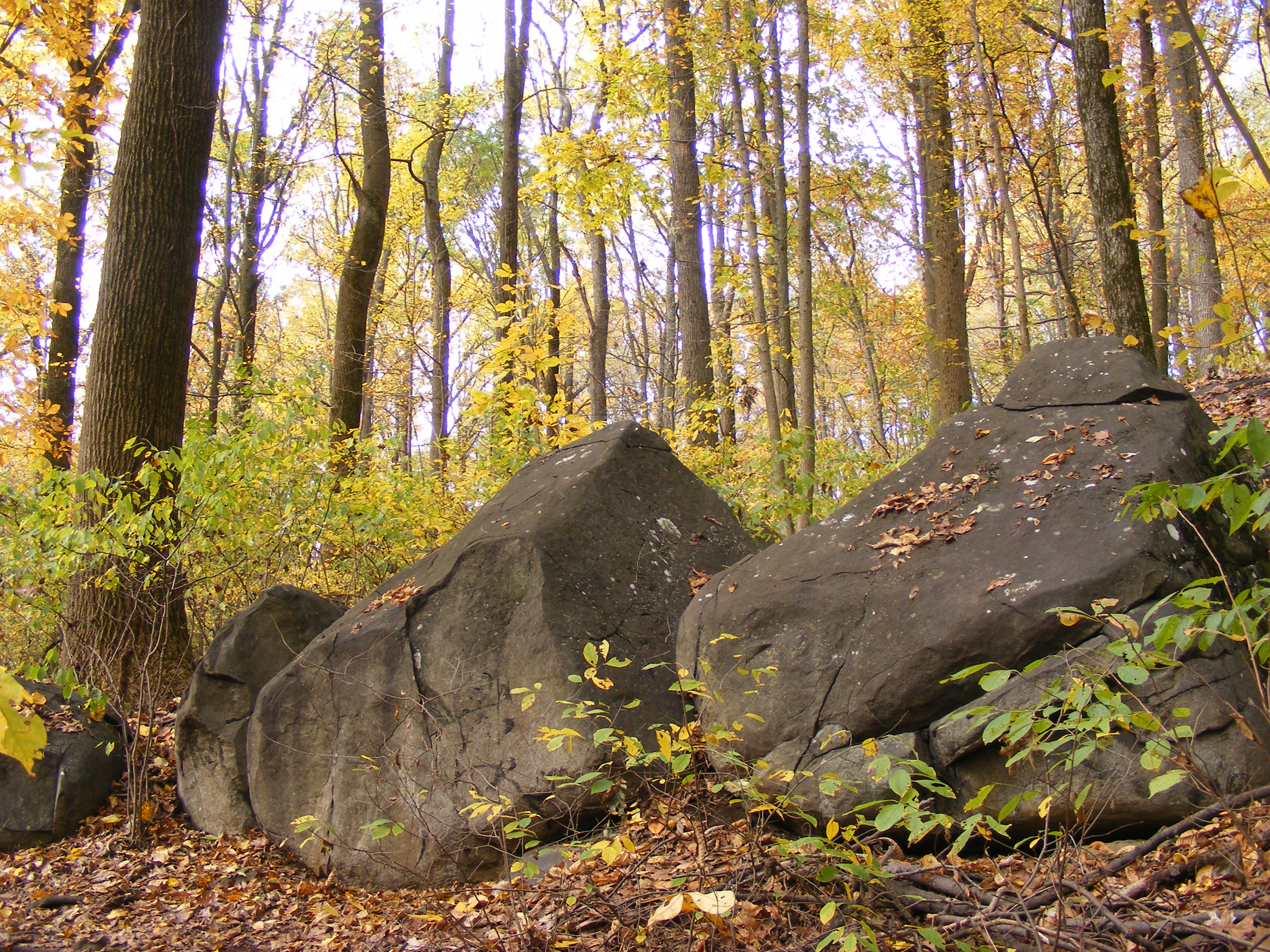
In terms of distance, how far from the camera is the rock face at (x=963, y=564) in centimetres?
352

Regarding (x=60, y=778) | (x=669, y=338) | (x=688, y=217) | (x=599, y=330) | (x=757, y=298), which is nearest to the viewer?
(x=60, y=778)

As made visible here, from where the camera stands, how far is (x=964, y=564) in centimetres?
390

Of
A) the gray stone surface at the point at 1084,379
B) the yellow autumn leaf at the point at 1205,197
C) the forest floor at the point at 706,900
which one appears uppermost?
the gray stone surface at the point at 1084,379

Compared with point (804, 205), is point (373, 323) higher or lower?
higher

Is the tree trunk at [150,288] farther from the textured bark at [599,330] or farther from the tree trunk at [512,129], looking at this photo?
the textured bark at [599,330]

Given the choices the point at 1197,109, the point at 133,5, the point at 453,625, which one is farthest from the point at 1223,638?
the point at 133,5

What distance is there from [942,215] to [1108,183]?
3.86 m

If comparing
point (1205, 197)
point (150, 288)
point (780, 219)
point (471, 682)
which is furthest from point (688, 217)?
point (1205, 197)

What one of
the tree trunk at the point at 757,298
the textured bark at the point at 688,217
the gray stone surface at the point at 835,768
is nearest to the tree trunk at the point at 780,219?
the tree trunk at the point at 757,298

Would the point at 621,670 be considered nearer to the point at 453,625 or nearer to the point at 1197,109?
the point at 453,625

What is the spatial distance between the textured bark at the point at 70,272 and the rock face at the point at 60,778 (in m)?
4.64

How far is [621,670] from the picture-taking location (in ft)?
14.7

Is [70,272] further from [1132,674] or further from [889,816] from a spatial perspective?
[1132,674]

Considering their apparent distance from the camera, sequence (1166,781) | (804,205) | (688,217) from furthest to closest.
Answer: (688,217) < (804,205) < (1166,781)
